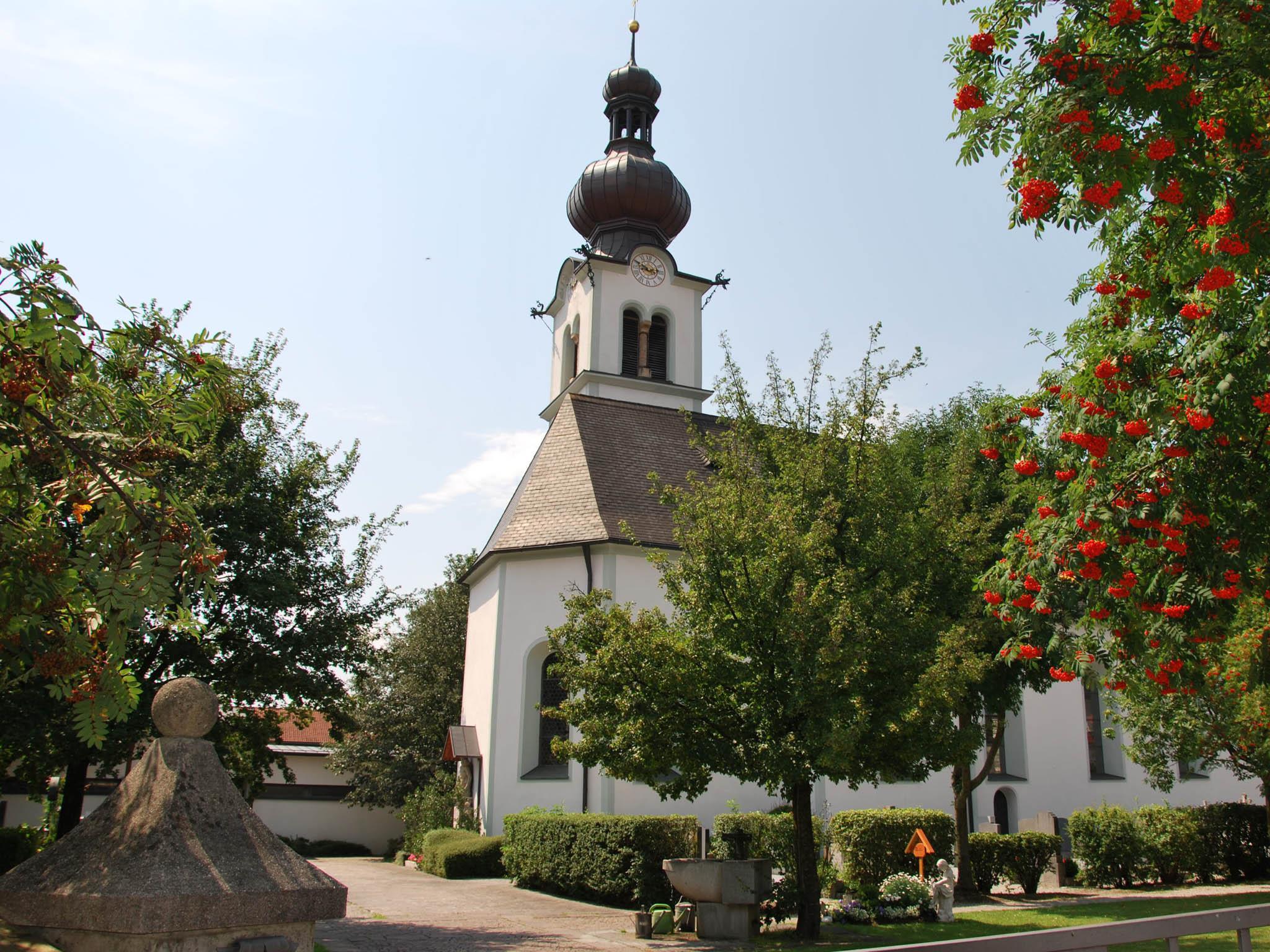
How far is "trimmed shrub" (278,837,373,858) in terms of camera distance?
31625mm

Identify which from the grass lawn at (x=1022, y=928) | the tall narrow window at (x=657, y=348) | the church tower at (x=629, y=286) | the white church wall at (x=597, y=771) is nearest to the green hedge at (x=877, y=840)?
the white church wall at (x=597, y=771)

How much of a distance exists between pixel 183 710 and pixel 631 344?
29661mm

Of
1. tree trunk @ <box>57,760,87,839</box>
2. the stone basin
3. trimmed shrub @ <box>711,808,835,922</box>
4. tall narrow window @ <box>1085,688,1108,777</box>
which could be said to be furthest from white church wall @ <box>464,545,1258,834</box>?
tree trunk @ <box>57,760,87,839</box>

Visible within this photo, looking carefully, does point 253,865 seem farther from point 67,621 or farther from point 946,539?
point 946,539

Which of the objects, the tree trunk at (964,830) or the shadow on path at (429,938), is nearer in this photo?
the shadow on path at (429,938)

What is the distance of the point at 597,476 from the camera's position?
2534cm

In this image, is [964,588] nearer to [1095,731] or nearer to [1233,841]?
[1233,841]

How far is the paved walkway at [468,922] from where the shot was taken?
12094 mm

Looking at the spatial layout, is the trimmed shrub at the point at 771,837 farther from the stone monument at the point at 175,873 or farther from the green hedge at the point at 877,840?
the stone monument at the point at 175,873

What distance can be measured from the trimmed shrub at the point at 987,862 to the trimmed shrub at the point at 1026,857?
6 cm

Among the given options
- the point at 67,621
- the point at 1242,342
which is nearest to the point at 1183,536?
the point at 1242,342

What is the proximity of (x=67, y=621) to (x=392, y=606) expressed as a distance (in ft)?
34.3

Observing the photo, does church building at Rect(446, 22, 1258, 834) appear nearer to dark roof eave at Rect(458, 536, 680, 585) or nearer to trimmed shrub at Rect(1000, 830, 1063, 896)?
dark roof eave at Rect(458, 536, 680, 585)

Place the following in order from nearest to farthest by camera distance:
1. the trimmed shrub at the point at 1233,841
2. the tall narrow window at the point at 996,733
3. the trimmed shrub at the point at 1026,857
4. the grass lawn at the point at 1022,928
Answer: the grass lawn at the point at 1022,928 → the trimmed shrub at the point at 1026,857 → the tall narrow window at the point at 996,733 → the trimmed shrub at the point at 1233,841
